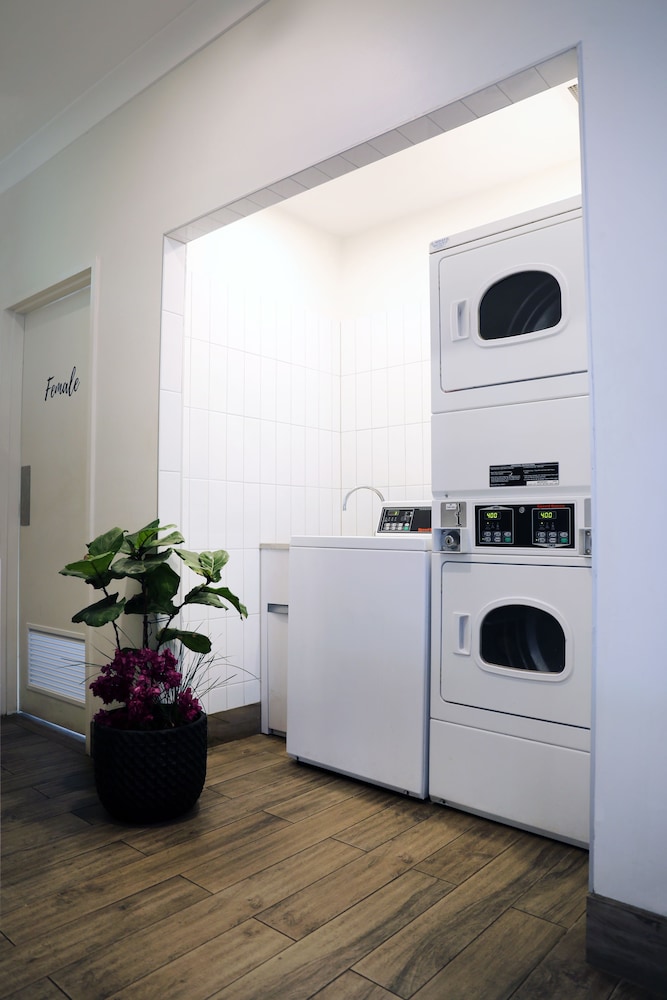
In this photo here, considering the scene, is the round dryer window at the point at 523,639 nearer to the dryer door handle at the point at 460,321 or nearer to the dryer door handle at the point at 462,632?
the dryer door handle at the point at 462,632

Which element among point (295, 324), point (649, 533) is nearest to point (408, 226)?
point (295, 324)

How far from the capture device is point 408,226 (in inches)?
143

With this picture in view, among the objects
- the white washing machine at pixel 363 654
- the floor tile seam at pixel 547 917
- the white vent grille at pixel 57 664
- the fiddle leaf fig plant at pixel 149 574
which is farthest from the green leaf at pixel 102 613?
the floor tile seam at pixel 547 917

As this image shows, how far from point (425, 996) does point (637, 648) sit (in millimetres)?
793

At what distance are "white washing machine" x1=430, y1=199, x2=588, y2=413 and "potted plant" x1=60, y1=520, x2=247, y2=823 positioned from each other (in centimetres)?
104

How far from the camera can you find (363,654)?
2467mm

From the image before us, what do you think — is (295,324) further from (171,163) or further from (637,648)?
(637,648)

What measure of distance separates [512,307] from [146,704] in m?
1.68

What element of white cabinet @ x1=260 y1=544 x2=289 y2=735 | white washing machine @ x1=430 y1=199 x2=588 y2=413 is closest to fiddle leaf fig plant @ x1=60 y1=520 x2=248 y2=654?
white cabinet @ x1=260 y1=544 x2=289 y2=735

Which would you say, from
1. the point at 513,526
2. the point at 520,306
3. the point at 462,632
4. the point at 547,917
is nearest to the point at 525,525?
the point at 513,526

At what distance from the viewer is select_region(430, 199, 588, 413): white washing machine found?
6.67 ft

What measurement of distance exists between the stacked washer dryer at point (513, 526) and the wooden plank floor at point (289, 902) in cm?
20

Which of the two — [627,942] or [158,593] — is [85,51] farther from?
[627,942]

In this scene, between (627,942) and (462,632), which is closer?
(627,942)
